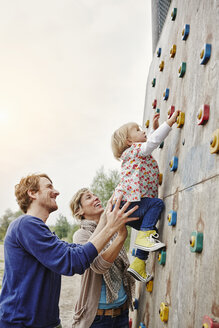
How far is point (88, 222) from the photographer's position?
3.30 meters

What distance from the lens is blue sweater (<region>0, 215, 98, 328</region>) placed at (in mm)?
2117

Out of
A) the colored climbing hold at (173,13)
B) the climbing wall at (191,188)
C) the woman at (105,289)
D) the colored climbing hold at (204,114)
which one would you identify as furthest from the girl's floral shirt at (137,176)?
the colored climbing hold at (173,13)

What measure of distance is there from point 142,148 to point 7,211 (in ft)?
145

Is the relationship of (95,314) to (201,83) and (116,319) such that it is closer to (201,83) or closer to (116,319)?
(116,319)

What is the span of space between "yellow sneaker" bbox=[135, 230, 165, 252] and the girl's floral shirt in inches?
12.3

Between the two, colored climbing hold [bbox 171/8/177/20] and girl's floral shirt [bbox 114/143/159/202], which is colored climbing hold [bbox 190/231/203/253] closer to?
girl's floral shirt [bbox 114/143/159/202]

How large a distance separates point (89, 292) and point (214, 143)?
186cm

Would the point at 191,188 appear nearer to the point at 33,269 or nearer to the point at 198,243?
the point at 198,243

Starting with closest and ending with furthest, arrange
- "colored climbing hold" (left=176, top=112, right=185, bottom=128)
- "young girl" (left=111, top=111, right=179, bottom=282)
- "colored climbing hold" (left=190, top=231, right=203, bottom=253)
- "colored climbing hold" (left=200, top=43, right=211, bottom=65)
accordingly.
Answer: "colored climbing hold" (left=190, top=231, right=203, bottom=253), "colored climbing hold" (left=200, top=43, right=211, bottom=65), "colored climbing hold" (left=176, top=112, right=185, bottom=128), "young girl" (left=111, top=111, right=179, bottom=282)

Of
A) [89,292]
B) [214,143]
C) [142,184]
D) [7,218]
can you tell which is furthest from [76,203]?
[7,218]

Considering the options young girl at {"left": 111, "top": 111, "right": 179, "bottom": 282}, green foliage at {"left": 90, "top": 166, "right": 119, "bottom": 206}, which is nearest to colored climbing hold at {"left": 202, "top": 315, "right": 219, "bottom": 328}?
young girl at {"left": 111, "top": 111, "right": 179, "bottom": 282}

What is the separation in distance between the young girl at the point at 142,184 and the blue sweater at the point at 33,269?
2.38 ft

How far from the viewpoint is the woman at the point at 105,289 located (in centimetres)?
288

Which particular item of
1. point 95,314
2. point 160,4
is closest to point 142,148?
point 95,314
